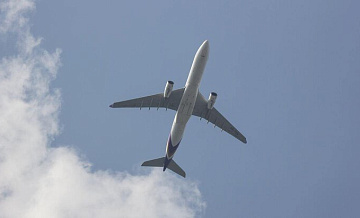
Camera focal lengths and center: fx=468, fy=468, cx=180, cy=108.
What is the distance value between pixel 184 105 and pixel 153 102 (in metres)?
8.00

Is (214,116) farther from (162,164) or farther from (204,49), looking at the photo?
(204,49)

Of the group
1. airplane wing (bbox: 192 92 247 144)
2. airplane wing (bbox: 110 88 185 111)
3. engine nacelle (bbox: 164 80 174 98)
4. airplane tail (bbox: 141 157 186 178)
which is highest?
engine nacelle (bbox: 164 80 174 98)

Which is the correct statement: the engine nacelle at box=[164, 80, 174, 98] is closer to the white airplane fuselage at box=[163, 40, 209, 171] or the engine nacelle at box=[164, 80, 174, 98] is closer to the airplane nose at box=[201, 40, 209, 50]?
the white airplane fuselage at box=[163, 40, 209, 171]

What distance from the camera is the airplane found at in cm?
6316

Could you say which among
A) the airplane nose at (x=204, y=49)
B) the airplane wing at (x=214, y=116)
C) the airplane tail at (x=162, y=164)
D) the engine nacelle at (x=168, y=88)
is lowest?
the airplane tail at (x=162, y=164)

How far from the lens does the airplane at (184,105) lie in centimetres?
6316

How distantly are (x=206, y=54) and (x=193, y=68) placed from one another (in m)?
2.57

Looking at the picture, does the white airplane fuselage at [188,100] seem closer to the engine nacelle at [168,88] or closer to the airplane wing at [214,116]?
the engine nacelle at [168,88]

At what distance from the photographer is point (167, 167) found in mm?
76312

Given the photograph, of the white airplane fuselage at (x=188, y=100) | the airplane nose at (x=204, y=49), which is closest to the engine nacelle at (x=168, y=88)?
the white airplane fuselage at (x=188, y=100)

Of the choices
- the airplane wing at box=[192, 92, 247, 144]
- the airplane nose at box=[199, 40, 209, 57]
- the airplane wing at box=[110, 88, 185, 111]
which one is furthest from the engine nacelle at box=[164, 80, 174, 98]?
the airplane nose at box=[199, 40, 209, 57]

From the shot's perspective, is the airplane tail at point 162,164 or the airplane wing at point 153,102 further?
the airplane tail at point 162,164

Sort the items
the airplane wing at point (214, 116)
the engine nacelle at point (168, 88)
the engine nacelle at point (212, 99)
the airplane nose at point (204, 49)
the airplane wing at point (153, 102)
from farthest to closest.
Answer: the airplane wing at point (214, 116)
the airplane wing at point (153, 102)
the engine nacelle at point (212, 99)
the engine nacelle at point (168, 88)
the airplane nose at point (204, 49)

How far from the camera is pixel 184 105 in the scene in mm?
65812
